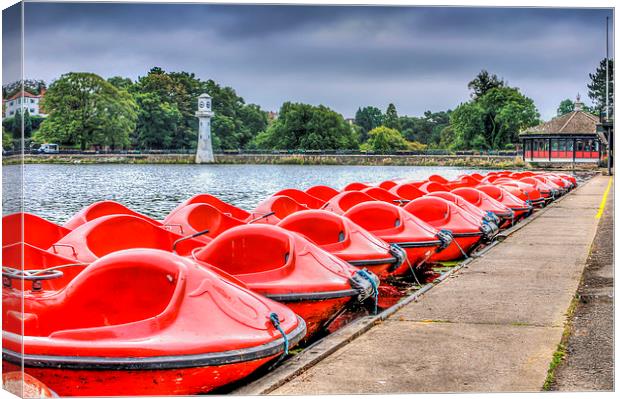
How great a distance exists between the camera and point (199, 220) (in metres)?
11.4

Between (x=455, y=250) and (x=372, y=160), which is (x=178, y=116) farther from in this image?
(x=372, y=160)

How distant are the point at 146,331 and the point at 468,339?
8.13ft

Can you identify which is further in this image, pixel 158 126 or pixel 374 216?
pixel 158 126

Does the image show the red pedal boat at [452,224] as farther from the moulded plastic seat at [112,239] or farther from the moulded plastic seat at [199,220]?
the moulded plastic seat at [112,239]

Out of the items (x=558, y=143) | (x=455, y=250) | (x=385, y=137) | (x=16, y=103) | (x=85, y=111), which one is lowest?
(x=455, y=250)

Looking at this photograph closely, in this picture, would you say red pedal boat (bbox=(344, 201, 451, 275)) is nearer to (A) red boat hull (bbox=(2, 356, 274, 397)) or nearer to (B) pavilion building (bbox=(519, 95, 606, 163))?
(A) red boat hull (bbox=(2, 356, 274, 397))

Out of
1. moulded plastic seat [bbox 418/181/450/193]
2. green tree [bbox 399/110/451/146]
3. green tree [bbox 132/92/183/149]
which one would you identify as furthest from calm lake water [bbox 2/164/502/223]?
moulded plastic seat [bbox 418/181/450/193]

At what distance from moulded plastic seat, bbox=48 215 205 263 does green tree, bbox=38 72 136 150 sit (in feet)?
3.11

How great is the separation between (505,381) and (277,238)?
2758mm

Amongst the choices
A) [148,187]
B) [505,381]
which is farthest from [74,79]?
[148,187]

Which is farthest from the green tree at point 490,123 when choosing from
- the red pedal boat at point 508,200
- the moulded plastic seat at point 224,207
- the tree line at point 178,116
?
the moulded plastic seat at point 224,207

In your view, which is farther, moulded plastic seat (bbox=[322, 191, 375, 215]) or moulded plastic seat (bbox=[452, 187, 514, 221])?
moulded plastic seat (bbox=[452, 187, 514, 221])

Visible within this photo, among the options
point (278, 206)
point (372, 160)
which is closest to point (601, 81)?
point (278, 206)

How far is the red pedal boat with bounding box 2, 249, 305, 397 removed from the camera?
4.91 m
